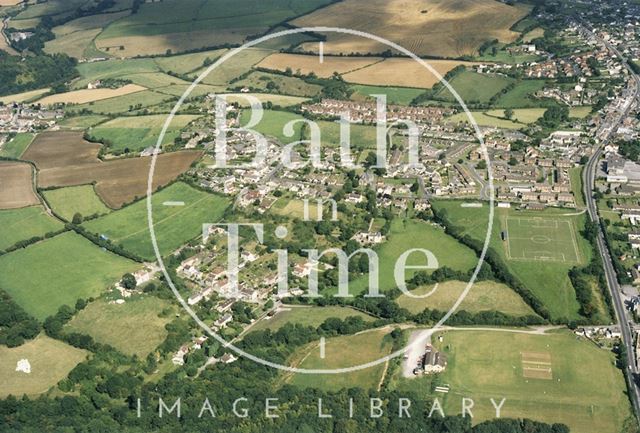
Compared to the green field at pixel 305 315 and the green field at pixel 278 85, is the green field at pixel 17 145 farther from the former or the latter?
the green field at pixel 305 315

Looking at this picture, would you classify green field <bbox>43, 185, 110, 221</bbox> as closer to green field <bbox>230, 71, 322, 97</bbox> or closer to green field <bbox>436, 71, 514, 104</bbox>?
green field <bbox>230, 71, 322, 97</bbox>

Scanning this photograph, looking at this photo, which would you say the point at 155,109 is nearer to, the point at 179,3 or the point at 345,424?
the point at 179,3

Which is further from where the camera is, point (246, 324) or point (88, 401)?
point (246, 324)

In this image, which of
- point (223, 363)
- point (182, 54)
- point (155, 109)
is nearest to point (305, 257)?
point (223, 363)

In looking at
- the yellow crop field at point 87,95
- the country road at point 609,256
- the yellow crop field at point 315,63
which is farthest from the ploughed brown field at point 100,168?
the country road at point 609,256

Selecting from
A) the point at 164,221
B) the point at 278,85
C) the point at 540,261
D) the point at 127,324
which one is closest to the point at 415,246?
the point at 540,261

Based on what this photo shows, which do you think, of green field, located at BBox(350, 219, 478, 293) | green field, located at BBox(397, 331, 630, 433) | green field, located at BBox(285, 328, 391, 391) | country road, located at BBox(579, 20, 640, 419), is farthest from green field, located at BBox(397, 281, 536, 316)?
country road, located at BBox(579, 20, 640, 419)
